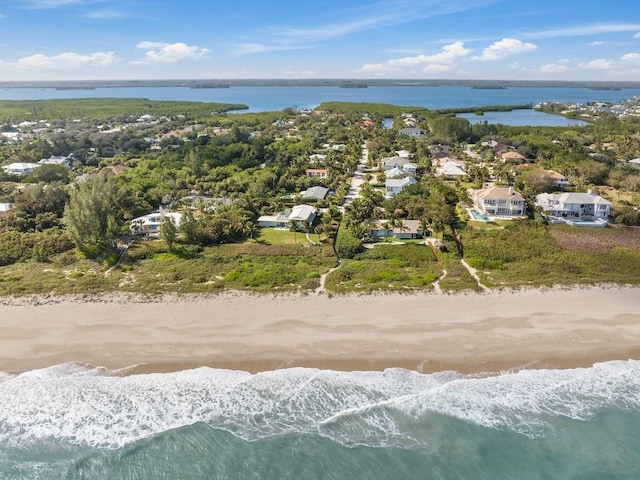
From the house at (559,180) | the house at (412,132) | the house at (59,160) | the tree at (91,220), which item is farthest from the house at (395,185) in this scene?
the house at (59,160)

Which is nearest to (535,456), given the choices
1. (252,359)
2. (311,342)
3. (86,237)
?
(311,342)

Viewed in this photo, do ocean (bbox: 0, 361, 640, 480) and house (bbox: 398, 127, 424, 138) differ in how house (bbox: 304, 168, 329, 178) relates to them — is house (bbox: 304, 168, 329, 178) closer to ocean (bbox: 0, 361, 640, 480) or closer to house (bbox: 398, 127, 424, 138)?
Result: ocean (bbox: 0, 361, 640, 480)

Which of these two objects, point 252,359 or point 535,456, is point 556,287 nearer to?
point 535,456

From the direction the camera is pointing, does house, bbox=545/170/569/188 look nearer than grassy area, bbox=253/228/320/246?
No

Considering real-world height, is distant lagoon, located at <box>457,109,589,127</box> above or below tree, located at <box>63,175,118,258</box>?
above

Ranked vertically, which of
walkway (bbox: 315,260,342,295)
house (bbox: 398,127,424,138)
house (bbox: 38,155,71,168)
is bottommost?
walkway (bbox: 315,260,342,295)

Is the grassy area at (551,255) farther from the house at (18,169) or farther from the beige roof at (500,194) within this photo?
the house at (18,169)

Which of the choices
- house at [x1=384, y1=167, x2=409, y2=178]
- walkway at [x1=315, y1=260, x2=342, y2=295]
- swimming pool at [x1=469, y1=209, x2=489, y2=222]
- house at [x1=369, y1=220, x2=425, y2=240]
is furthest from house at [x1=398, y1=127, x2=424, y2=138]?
walkway at [x1=315, y1=260, x2=342, y2=295]
